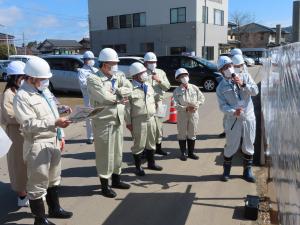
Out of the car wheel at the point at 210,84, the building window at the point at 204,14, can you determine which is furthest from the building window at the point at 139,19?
the car wheel at the point at 210,84

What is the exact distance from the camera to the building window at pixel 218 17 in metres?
39.6

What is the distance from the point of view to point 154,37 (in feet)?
128

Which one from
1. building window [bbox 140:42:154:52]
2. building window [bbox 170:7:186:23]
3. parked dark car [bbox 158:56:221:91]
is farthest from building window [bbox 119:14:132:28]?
parked dark car [bbox 158:56:221:91]

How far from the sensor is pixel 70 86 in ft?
57.0

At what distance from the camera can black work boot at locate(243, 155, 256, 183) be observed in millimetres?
5777

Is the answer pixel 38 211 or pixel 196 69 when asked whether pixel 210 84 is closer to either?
pixel 196 69

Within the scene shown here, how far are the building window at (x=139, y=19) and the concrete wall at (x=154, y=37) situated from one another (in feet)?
1.52

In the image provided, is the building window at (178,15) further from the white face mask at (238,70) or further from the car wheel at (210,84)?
the white face mask at (238,70)

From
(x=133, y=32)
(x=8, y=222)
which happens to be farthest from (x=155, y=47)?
(x=8, y=222)

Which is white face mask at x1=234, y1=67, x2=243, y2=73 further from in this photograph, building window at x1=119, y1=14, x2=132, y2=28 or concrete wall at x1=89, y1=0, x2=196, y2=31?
building window at x1=119, y1=14, x2=132, y2=28

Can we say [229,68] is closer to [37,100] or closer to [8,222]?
[37,100]

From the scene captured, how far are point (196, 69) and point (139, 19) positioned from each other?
22.9 metres

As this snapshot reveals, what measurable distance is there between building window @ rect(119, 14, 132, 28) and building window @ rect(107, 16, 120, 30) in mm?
563

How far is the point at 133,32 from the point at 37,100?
37.4 m
